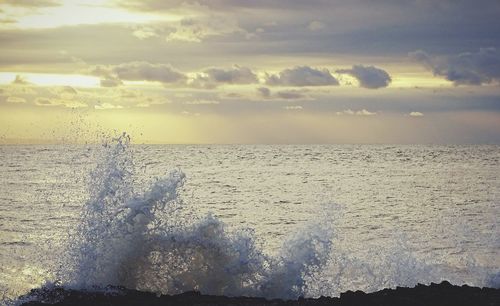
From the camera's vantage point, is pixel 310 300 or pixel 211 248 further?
pixel 211 248

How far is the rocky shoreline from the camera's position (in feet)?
39.9

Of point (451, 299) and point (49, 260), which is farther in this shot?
point (49, 260)

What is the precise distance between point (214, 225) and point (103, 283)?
3.00 metres

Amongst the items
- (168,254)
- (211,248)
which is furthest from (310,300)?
(168,254)

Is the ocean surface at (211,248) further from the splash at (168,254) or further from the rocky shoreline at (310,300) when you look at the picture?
the rocky shoreline at (310,300)

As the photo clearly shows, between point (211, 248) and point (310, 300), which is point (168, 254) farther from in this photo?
point (310, 300)

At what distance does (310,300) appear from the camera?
12922 mm

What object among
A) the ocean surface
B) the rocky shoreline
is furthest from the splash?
the rocky shoreline

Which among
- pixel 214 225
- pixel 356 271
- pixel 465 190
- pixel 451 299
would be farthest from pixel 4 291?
pixel 465 190

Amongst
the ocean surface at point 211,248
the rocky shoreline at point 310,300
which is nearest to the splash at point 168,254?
the ocean surface at point 211,248

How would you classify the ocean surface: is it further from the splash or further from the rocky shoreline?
the rocky shoreline

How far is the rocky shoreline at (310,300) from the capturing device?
12.2 meters

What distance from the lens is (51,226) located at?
27.8 metres

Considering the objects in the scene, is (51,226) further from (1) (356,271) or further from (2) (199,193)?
(2) (199,193)
